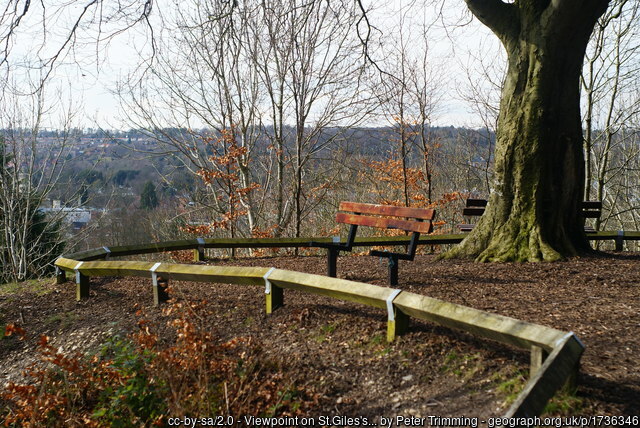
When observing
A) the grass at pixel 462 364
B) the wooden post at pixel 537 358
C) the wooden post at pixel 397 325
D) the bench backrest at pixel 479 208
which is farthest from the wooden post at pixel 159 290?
the bench backrest at pixel 479 208

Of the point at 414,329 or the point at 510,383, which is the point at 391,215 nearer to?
the point at 414,329

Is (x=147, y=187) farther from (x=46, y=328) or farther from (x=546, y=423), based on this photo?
Answer: (x=546, y=423)

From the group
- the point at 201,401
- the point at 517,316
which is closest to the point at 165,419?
the point at 201,401

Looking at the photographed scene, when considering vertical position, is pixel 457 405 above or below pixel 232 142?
below

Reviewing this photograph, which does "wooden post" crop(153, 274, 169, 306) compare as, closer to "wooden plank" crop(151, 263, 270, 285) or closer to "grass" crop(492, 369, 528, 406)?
"wooden plank" crop(151, 263, 270, 285)

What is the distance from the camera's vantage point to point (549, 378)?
2.62 metres

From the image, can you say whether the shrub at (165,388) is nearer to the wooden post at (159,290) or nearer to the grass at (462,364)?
the grass at (462,364)

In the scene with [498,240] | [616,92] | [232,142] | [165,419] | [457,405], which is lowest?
[165,419]

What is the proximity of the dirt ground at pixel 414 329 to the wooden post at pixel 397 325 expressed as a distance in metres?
0.07

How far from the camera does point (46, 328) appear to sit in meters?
5.74

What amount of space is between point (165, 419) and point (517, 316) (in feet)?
9.91

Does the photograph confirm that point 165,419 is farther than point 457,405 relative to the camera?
Yes

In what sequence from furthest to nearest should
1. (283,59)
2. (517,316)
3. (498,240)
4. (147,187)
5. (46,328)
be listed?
(147,187) → (283,59) → (498,240) → (46,328) → (517,316)

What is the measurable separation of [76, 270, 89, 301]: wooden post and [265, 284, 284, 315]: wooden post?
2.93 m
